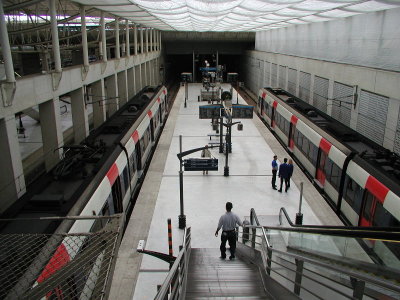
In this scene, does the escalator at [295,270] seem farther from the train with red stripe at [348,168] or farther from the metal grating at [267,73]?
the metal grating at [267,73]

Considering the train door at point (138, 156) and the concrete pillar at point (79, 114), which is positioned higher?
the concrete pillar at point (79, 114)

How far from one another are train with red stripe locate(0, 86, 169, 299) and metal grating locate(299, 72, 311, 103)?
1325cm

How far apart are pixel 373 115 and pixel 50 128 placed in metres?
12.7

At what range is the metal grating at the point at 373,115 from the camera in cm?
1413

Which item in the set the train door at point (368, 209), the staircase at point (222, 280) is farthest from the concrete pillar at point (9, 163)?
the train door at point (368, 209)

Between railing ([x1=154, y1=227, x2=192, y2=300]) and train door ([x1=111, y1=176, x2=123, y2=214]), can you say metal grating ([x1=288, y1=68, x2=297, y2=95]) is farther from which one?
railing ([x1=154, y1=227, x2=192, y2=300])

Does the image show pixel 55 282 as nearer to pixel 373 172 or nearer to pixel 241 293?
pixel 241 293

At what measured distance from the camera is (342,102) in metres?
18.1

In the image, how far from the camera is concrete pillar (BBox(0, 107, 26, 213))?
8.88 metres

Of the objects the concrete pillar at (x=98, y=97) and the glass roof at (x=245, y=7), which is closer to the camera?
the glass roof at (x=245, y=7)

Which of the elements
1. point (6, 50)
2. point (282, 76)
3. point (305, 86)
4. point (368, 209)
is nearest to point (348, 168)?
point (368, 209)

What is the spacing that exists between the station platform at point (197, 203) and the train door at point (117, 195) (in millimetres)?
650

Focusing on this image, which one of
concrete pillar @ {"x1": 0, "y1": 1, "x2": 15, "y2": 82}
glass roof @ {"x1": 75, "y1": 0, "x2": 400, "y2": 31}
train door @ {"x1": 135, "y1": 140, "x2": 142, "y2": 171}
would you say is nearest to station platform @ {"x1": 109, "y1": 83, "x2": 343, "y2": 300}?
train door @ {"x1": 135, "y1": 140, "x2": 142, "y2": 171}

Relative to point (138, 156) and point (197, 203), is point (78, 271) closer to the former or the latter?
point (197, 203)
